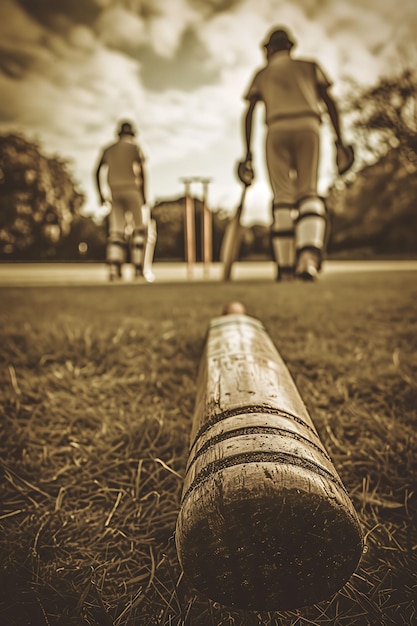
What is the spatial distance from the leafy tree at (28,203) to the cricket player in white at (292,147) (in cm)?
3244

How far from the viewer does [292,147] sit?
5.83m

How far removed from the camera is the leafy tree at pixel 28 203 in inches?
1452

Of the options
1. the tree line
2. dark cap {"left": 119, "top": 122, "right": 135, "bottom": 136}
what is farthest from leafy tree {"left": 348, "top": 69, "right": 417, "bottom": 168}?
dark cap {"left": 119, "top": 122, "right": 135, "bottom": 136}

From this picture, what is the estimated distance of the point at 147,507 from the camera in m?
1.45

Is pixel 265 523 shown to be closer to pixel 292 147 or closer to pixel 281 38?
pixel 292 147

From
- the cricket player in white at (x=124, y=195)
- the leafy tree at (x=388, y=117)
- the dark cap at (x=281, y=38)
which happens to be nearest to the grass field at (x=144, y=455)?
the dark cap at (x=281, y=38)

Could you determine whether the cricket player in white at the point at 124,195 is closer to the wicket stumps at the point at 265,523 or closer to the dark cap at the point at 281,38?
the dark cap at the point at 281,38

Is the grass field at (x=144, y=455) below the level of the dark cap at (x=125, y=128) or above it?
below

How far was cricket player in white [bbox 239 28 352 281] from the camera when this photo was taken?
5574 mm

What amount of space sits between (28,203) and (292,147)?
3590 cm

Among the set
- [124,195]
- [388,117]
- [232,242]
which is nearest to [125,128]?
[124,195]

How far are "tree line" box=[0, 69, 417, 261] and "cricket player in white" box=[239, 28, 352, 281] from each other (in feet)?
69.0

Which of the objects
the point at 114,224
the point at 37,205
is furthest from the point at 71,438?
the point at 37,205

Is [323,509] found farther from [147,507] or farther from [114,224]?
[114,224]
